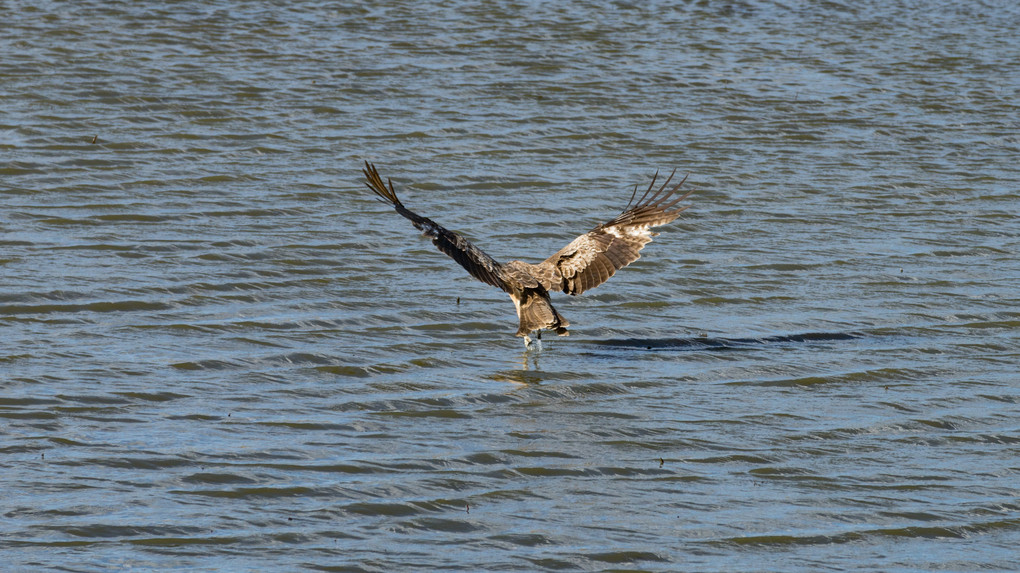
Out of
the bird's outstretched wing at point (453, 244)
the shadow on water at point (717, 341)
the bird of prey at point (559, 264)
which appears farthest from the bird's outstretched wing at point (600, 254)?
the bird's outstretched wing at point (453, 244)

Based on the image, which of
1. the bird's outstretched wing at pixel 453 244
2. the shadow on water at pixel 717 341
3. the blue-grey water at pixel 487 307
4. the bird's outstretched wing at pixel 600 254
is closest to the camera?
the blue-grey water at pixel 487 307

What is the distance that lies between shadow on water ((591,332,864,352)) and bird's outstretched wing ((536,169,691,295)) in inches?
18.2

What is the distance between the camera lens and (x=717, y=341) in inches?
383

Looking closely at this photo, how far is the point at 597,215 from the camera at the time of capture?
1257 cm

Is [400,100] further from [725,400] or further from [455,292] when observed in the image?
[725,400]

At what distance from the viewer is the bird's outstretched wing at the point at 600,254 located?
9.83 meters

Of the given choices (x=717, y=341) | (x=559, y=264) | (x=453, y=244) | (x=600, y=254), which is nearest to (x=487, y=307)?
(x=559, y=264)

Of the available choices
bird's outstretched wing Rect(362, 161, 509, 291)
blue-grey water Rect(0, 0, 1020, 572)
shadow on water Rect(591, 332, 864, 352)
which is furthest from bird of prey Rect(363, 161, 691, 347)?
shadow on water Rect(591, 332, 864, 352)

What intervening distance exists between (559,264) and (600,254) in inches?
11.8

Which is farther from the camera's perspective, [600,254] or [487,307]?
[487,307]

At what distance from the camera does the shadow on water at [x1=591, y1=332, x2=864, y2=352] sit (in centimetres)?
962

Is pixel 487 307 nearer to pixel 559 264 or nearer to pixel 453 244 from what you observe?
pixel 559 264

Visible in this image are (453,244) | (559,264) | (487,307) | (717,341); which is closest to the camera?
(453,244)

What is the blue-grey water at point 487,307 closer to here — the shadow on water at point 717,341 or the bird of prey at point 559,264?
the shadow on water at point 717,341
